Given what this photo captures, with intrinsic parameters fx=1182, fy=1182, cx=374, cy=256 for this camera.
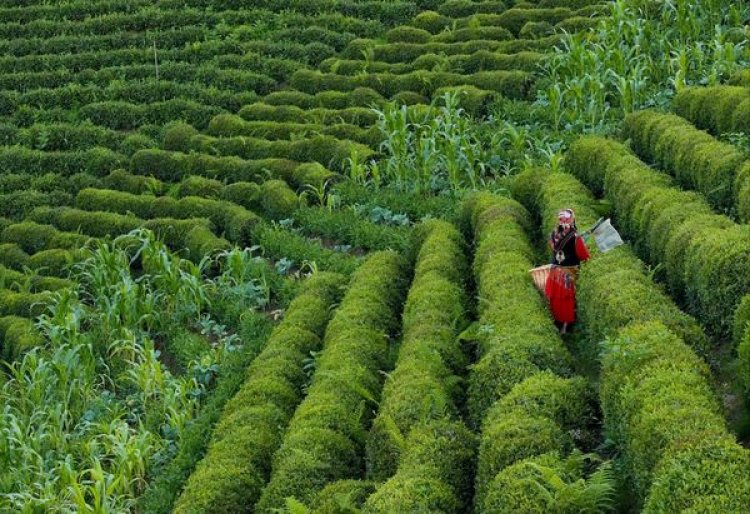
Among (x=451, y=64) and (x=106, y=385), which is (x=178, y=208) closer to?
(x=106, y=385)

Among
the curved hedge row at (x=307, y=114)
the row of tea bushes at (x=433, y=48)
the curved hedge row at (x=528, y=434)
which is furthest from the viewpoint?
the row of tea bushes at (x=433, y=48)

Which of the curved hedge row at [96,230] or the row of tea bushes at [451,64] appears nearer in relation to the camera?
the curved hedge row at [96,230]

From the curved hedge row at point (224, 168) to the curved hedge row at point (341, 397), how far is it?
15.9ft

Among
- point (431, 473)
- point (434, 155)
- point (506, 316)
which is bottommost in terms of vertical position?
point (434, 155)

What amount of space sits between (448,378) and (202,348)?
5.31 m

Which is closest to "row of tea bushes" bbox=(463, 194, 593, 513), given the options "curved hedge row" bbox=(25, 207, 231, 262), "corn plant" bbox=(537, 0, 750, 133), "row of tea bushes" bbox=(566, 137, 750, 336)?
"row of tea bushes" bbox=(566, 137, 750, 336)

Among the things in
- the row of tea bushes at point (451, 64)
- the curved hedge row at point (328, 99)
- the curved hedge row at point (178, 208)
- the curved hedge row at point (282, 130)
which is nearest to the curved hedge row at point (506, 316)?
the curved hedge row at point (178, 208)

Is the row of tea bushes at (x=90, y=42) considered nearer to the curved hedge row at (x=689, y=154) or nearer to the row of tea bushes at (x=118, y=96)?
the row of tea bushes at (x=118, y=96)

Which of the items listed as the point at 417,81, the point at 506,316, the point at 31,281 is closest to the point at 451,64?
the point at 417,81

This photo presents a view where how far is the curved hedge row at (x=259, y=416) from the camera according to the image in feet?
37.5

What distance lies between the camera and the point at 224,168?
21.0m

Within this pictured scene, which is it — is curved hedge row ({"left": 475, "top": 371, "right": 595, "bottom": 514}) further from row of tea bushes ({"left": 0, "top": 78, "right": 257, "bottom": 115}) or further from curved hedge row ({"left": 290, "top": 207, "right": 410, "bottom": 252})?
row of tea bushes ({"left": 0, "top": 78, "right": 257, "bottom": 115})

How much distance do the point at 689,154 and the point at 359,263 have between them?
511 cm

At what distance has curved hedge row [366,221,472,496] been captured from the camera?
32.2ft
